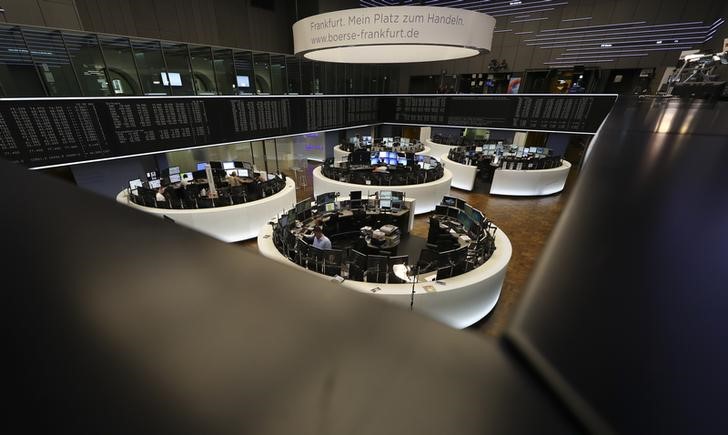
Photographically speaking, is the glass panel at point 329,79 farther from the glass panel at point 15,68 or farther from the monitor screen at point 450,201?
the glass panel at point 15,68

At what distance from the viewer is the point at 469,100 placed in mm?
11891

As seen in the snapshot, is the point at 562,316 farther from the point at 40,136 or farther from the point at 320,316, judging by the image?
the point at 40,136

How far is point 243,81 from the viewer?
8688 millimetres

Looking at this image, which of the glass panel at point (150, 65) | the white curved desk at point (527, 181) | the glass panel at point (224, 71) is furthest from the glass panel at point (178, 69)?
the white curved desk at point (527, 181)

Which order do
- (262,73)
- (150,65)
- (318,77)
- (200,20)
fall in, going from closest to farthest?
(150,65) → (200,20) → (262,73) → (318,77)

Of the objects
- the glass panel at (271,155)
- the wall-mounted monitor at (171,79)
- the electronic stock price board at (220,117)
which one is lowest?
the glass panel at (271,155)

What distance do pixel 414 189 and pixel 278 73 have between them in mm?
6075

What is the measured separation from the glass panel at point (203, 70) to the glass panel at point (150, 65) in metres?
0.74

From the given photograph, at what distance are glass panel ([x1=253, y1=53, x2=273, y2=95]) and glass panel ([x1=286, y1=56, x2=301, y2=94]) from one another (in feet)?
2.42

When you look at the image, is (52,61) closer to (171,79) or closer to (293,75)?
(171,79)

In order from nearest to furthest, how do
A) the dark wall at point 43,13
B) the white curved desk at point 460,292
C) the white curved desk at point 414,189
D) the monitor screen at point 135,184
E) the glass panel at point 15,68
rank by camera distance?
the white curved desk at point 460,292 < the glass panel at point 15,68 < the dark wall at point 43,13 < the monitor screen at point 135,184 < the white curved desk at point 414,189

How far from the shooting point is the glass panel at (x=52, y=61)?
5371 millimetres

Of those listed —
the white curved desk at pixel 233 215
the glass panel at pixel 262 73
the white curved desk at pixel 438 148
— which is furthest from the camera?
the white curved desk at pixel 438 148

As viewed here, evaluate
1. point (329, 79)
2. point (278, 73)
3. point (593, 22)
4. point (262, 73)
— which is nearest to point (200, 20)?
point (262, 73)
